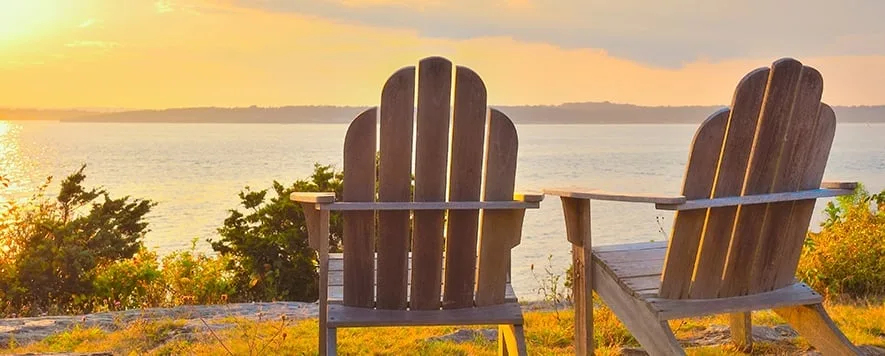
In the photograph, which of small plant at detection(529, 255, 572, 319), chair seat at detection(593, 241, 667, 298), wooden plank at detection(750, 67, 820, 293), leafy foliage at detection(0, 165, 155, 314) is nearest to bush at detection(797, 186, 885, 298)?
small plant at detection(529, 255, 572, 319)

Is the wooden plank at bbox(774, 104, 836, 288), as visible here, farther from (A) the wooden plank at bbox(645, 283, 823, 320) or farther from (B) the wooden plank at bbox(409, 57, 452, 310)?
(B) the wooden plank at bbox(409, 57, 452, 310)

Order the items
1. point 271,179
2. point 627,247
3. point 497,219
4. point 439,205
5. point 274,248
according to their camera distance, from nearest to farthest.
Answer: point 439,205, point 497,219, point 627,247, point 274,248, point 271,179

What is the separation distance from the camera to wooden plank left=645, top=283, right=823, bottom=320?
303 cm

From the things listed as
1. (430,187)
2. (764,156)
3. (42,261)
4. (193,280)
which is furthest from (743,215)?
(42,261)

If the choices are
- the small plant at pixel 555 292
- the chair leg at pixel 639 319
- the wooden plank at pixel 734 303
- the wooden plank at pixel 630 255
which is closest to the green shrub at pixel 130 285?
the small plant at pixel 555 292

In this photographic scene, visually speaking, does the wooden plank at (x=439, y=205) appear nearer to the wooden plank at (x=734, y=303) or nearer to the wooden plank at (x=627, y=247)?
the wooden plank at (x=734, y=303)

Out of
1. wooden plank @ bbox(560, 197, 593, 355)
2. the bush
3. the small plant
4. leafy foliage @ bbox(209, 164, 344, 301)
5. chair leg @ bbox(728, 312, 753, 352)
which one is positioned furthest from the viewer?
leafy foliage @ bbox(209, 164, 344, 301)

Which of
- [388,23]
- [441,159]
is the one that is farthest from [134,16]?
[441,159]

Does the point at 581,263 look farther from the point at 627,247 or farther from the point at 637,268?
the point at 627,247

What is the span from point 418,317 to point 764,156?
151cm

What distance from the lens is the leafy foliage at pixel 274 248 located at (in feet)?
33.8

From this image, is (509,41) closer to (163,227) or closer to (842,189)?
Answer: (163,227)

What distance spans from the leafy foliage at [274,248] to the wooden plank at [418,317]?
7.02 meters

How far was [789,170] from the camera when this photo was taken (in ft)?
10.1
